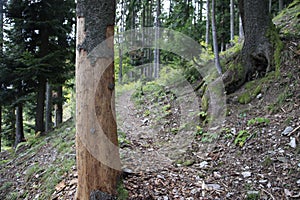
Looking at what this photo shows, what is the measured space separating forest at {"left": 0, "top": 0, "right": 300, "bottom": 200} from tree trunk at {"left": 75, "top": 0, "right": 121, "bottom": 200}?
1cm

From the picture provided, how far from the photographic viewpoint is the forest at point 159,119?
9.89ft

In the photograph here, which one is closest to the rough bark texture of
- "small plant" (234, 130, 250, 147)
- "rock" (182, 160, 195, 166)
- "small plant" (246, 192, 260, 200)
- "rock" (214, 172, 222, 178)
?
"small plant" (234, 130, 250, 147)

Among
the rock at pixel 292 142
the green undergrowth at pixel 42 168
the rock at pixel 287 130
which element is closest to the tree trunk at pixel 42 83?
the green undergrowth at pixel 42 168

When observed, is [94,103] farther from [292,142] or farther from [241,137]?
[292,142]

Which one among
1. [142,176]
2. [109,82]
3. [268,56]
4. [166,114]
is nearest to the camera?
[109,82]

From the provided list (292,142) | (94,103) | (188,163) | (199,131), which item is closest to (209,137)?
(199,131)

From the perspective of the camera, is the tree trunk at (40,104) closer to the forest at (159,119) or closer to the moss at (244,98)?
the forest at (159,119)

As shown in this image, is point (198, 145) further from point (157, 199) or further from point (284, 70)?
point (284, 70)

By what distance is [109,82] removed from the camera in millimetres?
3092

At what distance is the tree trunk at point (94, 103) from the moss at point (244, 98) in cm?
367

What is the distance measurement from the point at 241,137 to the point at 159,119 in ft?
11.1

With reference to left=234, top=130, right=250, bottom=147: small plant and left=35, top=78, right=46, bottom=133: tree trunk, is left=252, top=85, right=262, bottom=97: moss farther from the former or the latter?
left=35, top=78, right=46, bottom=133: tree trunk

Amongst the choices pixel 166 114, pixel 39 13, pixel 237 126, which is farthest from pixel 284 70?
pixel 39 13

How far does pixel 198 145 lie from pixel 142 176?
171 cm
